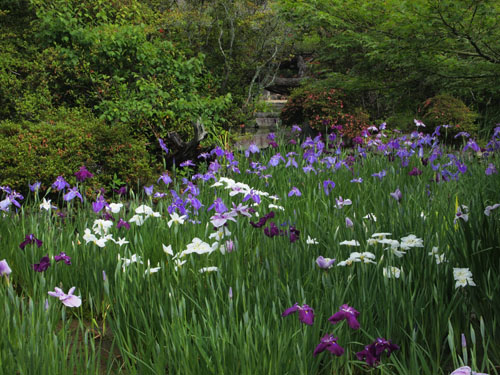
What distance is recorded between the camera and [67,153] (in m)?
5.80

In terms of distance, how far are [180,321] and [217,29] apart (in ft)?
33.3

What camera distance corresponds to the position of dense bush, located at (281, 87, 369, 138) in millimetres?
11016

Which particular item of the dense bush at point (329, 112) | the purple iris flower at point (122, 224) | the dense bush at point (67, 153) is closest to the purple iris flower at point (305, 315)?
the purple iris flower at point (122, 224)

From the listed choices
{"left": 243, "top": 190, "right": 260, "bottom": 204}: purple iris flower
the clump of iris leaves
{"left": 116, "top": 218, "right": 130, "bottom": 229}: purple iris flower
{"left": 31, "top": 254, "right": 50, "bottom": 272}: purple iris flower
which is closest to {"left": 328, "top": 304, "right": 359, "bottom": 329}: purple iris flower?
the clump of iris leaves

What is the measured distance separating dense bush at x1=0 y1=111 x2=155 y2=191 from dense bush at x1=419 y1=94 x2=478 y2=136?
7.02 meters

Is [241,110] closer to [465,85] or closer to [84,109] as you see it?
[84,109]

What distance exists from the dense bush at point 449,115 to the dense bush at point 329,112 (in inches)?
56.3

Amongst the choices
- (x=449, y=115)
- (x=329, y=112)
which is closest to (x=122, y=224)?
(x=329, y=112)

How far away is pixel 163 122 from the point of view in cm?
817

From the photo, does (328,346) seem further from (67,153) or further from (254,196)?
(67,153)

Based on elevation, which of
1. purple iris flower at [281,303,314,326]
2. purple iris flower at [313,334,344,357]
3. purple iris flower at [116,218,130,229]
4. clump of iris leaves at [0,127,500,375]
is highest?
purple iris flower at [281,303,314,326]

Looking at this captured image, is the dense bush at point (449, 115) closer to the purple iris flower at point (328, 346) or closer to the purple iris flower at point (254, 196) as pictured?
the purple iris flower at point (254, 196)

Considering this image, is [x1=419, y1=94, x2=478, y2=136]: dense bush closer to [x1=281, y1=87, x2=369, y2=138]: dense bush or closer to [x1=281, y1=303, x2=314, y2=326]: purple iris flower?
[x1=281, y1=87, x2=369, y2=138]: dense bush

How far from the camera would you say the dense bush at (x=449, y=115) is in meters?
10.7
